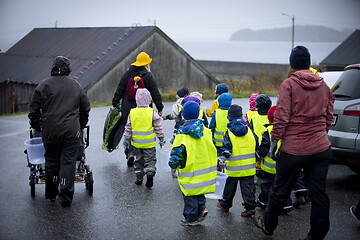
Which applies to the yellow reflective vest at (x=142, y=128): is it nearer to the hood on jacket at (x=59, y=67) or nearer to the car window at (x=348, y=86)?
the hood on jacket at (x=59, y=67)

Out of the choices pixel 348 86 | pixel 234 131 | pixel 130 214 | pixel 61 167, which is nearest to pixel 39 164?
pixel 61 167

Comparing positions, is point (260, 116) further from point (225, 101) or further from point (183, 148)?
point (183, 148)

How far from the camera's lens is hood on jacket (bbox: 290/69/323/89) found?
4.67 m

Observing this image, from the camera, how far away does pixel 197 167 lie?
541 cm

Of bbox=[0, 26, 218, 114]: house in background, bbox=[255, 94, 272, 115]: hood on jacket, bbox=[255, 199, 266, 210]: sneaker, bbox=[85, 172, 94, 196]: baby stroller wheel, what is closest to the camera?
bbox=[255, 199, 266, 210]: sneaker

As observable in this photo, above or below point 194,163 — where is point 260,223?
below

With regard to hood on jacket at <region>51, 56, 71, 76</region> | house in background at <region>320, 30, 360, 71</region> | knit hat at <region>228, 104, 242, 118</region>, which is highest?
house in background at <region>320, 30, 360, 71</region>

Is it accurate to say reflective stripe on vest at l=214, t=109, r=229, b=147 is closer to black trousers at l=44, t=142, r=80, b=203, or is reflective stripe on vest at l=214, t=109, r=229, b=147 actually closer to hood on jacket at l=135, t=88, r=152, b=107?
hood on jacket at l=135, t=88, r=152, b=107

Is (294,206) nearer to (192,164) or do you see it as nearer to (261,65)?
(192,164)

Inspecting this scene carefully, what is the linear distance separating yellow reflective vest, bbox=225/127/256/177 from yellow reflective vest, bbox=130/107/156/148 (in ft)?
5.45

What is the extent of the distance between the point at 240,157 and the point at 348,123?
218 centimetres

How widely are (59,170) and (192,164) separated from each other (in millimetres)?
2051

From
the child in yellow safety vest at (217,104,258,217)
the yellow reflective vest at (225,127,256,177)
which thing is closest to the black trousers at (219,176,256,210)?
the child in yellow safety vest at (217,104,258,217)

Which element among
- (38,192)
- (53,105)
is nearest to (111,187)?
(38,192)
